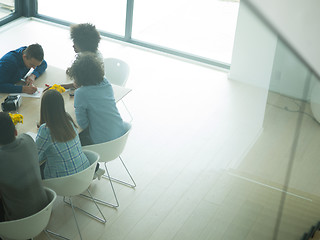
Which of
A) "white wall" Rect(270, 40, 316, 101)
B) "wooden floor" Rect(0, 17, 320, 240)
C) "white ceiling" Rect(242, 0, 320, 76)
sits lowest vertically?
"wooden floor" Rect(0, 17, 320, 240)

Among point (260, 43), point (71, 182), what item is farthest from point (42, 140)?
point (260, 43)

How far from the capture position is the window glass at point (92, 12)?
22.4 feet

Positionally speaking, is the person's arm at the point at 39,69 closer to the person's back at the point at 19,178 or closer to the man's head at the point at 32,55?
the man's head at the point at 32,55

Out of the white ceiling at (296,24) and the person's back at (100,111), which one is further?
the person's back at (100,111)

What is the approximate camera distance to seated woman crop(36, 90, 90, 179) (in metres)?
2.74

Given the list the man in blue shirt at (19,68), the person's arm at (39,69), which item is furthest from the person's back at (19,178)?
the person's arm at (39,69)

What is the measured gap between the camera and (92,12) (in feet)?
23.1

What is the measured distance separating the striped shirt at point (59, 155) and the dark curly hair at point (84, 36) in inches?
Result: 56.1

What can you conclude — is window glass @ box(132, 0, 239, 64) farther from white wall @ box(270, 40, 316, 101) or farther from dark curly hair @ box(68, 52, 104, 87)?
white wall @ box(270, 40, 316, 101)

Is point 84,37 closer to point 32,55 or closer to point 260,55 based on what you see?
point 32,55

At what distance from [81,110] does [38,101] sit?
527mm

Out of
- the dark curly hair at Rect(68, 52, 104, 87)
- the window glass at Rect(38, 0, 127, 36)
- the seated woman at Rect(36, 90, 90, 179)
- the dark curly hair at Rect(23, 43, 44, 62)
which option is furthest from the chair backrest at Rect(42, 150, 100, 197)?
the window glass at Rect(38, 0, 127, 36)

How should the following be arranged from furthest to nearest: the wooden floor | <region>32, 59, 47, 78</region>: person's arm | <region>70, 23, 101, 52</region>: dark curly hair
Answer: <region>70, 23, 101, 52</region>: dark curly hair < <region>32, 59, 47, 78</region>: person's arm < the wooden floor

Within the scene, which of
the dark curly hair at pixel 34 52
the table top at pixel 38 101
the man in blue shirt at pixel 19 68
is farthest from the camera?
the dark curly hair at pixel 34 52
